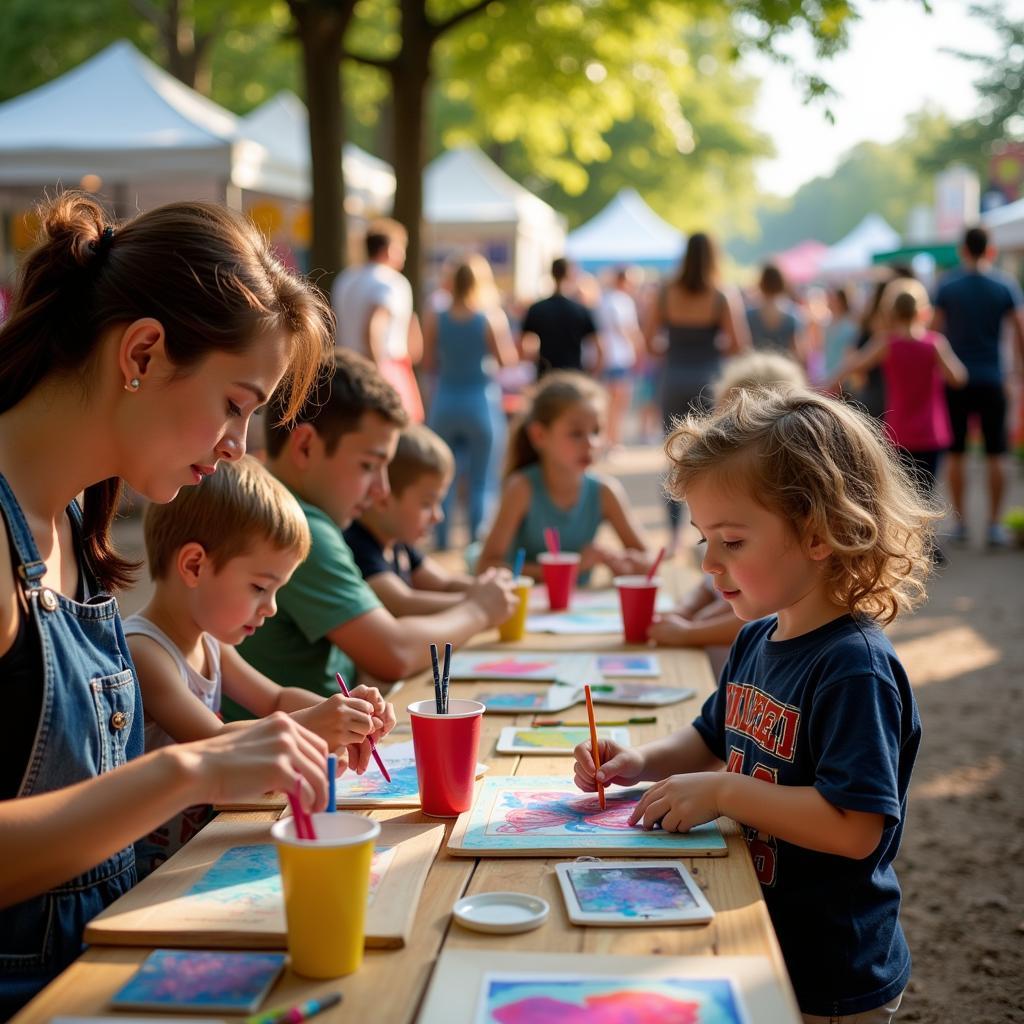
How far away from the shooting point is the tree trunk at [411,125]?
8961 mm

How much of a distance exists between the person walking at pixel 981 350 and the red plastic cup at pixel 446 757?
318 inches

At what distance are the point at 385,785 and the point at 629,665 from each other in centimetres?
102

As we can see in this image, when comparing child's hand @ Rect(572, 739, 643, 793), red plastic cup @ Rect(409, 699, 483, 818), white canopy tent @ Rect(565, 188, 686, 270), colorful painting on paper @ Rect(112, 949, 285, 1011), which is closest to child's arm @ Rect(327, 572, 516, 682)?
child's hand @ Rect(572, 739, 643, 793)

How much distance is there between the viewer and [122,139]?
9.44 meters

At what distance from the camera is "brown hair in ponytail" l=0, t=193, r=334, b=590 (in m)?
1.81

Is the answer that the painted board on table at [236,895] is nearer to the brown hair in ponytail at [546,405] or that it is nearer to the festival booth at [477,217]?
the brown hair in ponytail at [546,405]

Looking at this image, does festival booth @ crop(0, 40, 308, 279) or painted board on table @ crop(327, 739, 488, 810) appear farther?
festival booth @ crop(0, 40, 308, 279)

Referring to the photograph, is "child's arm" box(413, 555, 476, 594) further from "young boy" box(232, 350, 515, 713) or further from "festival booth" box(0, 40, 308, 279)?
"festival booth" box(0, 40, 308, 279)

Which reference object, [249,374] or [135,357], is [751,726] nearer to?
[249,374]

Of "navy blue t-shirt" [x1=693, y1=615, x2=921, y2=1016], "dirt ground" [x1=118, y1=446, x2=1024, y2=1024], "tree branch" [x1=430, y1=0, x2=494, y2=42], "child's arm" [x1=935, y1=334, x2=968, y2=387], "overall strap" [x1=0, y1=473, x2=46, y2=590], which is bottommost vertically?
"dirt ground" [x1=118, y1=446, x2=1024, y2=1024]

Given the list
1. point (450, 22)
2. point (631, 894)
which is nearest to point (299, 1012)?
point (631, 894)

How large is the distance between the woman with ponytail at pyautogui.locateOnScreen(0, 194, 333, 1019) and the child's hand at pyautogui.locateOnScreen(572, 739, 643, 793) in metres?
0.55

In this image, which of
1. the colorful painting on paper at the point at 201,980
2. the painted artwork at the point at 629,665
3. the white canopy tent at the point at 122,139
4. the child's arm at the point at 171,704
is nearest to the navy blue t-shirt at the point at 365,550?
the painted artwork at the point at 629,665

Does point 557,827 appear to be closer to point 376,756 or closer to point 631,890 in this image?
point 631,890
